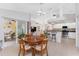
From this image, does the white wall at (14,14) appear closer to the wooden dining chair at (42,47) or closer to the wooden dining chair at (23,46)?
the wooden dining chair at (23,46)

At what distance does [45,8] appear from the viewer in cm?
242

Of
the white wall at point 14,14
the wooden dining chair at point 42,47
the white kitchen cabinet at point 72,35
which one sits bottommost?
the wooden dining chair at point 42,47

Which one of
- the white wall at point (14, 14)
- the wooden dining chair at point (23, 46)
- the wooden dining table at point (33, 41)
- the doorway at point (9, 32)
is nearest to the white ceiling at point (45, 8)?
the white wall at point (14, 14)

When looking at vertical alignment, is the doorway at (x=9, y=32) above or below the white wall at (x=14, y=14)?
below

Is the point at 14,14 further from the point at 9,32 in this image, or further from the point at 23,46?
the point at 23,46

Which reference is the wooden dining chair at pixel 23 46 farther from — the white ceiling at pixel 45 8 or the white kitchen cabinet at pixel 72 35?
the white kitchen cabinet at pixel 72 35

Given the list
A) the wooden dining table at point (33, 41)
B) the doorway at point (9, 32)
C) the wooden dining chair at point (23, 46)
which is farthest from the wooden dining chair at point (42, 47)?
the doorway at point (9, 32)

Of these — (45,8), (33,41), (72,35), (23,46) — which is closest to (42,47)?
(33,41)

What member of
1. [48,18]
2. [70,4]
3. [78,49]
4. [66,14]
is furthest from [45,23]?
[78,49]

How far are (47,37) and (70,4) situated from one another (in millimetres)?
815

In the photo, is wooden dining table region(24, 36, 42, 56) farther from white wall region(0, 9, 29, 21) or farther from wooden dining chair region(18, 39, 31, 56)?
white wall region(0, 9, 29, 21)

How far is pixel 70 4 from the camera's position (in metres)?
2.41

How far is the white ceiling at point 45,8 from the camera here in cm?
240

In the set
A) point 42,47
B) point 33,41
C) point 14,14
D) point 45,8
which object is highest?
point 45,8
